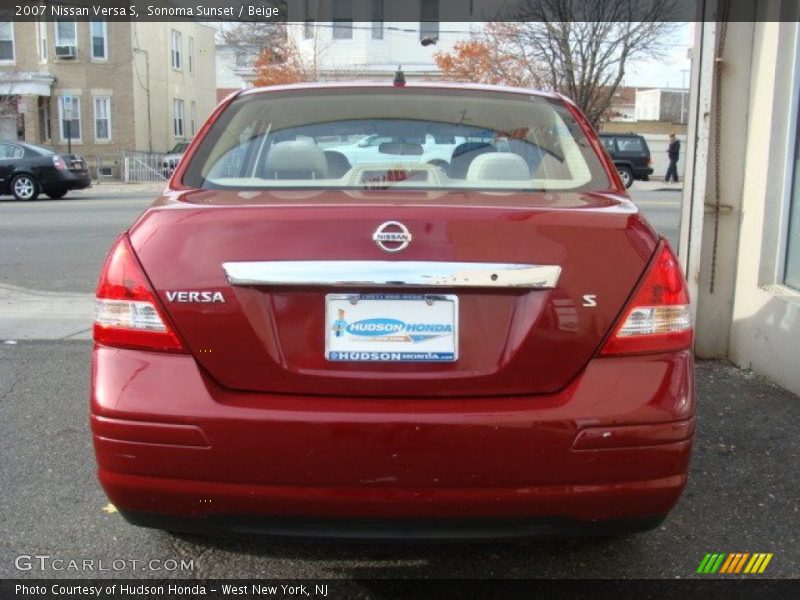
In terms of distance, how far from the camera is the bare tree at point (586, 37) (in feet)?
80.6

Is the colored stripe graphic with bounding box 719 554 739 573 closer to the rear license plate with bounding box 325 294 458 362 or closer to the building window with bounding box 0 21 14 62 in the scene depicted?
the rear license plate with bounding box 325 294 458 362

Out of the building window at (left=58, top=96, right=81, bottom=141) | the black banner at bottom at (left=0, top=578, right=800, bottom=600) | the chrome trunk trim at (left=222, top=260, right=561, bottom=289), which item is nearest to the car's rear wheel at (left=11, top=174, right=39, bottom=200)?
the building window at (left=58, top=96, right=81, bottom=141)

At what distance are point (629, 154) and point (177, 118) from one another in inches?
912

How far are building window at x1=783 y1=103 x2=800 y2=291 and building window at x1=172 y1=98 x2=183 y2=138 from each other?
37.3m

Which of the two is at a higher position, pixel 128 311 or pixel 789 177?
pixel 789 177

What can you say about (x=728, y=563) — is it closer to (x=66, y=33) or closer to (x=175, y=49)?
(x=66, y=33)

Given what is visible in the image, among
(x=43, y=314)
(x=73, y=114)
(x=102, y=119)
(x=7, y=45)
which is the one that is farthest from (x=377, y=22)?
(x=43, y=314)

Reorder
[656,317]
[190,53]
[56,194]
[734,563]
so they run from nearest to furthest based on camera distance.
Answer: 1. [656,317]
2. [734,563]
3. [56,194]
4. [190,53]

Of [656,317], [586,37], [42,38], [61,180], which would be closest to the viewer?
[656,317]

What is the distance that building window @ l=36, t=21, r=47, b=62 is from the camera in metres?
34.1

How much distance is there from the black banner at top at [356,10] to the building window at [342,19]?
36mm

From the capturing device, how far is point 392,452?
2238mm

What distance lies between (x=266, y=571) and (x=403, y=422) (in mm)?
1013

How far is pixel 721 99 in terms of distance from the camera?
16.9 ft
